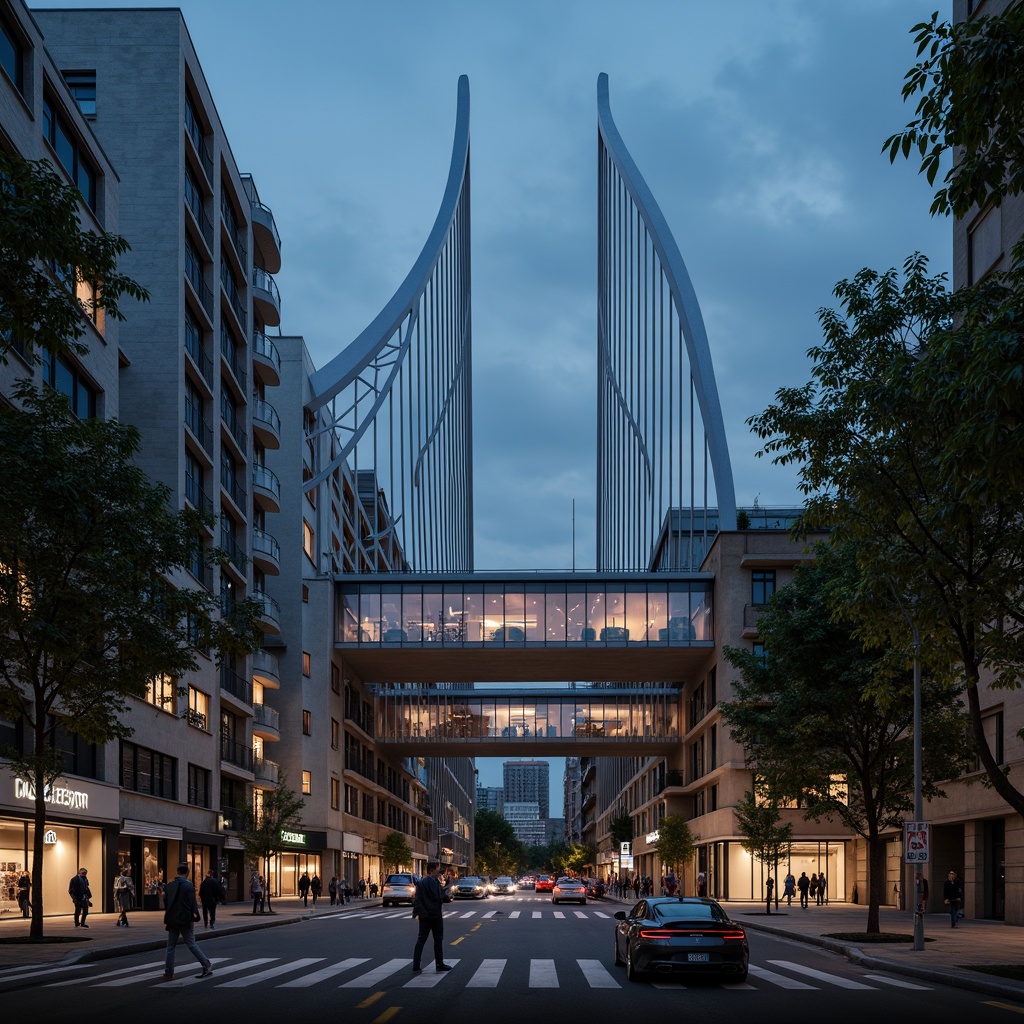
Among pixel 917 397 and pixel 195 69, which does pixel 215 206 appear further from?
pixel 917 397

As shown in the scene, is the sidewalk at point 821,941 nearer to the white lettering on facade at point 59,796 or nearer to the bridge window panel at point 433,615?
the white lettering on facade at point 59,796

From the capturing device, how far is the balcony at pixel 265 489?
63.4 meters

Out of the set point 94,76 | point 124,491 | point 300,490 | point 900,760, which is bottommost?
point 900,760

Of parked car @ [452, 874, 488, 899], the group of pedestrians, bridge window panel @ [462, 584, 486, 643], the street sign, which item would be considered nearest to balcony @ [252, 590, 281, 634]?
bridge window panel @ [462, 584, 486, 643]

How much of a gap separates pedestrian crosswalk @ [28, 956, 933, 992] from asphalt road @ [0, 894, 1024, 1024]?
0.10 feet

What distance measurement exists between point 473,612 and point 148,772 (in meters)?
27.9

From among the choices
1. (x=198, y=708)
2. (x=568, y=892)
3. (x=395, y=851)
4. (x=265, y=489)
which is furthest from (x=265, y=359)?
(x=395, y=851)

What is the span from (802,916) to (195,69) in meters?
42.3

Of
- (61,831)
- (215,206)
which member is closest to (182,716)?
(61,831)

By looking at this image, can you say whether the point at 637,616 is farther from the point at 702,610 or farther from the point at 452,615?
the point at 452,615

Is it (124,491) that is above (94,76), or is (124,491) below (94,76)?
below

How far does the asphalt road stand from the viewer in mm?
14375

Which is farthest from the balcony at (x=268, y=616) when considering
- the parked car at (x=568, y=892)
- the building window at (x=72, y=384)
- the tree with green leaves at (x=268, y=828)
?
the building window at (x=72, y=384)

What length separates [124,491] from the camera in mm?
26828
